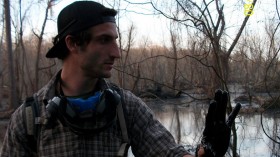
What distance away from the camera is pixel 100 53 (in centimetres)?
181

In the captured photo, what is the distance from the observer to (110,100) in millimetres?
1734

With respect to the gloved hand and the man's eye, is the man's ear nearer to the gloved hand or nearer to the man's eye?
the man's eye

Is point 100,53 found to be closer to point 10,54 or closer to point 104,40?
point 104,40

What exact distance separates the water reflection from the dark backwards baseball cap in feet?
13.7

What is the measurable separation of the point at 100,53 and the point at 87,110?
269mm

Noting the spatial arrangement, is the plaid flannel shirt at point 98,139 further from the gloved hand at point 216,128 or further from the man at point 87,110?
the gloved hand at point 216,128

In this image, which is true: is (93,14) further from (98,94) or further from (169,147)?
(169,147)

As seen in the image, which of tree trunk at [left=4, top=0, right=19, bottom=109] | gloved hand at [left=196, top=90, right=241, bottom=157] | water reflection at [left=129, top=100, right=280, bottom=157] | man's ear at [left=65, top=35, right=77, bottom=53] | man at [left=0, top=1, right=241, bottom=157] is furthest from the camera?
tree trunk at [left=4, top=0, right=19, bottom=109]

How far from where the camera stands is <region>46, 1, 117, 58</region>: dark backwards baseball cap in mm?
1832

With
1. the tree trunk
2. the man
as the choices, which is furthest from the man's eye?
the tree trunk

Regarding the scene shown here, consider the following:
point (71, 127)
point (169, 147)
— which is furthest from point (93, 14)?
point (169, 147)

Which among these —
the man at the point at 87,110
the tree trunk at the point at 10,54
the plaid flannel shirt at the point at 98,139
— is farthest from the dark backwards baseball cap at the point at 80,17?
→ the tree trunk at the point at 10,54

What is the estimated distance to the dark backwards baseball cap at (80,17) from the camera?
183 centimetres

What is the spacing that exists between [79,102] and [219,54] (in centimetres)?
355
